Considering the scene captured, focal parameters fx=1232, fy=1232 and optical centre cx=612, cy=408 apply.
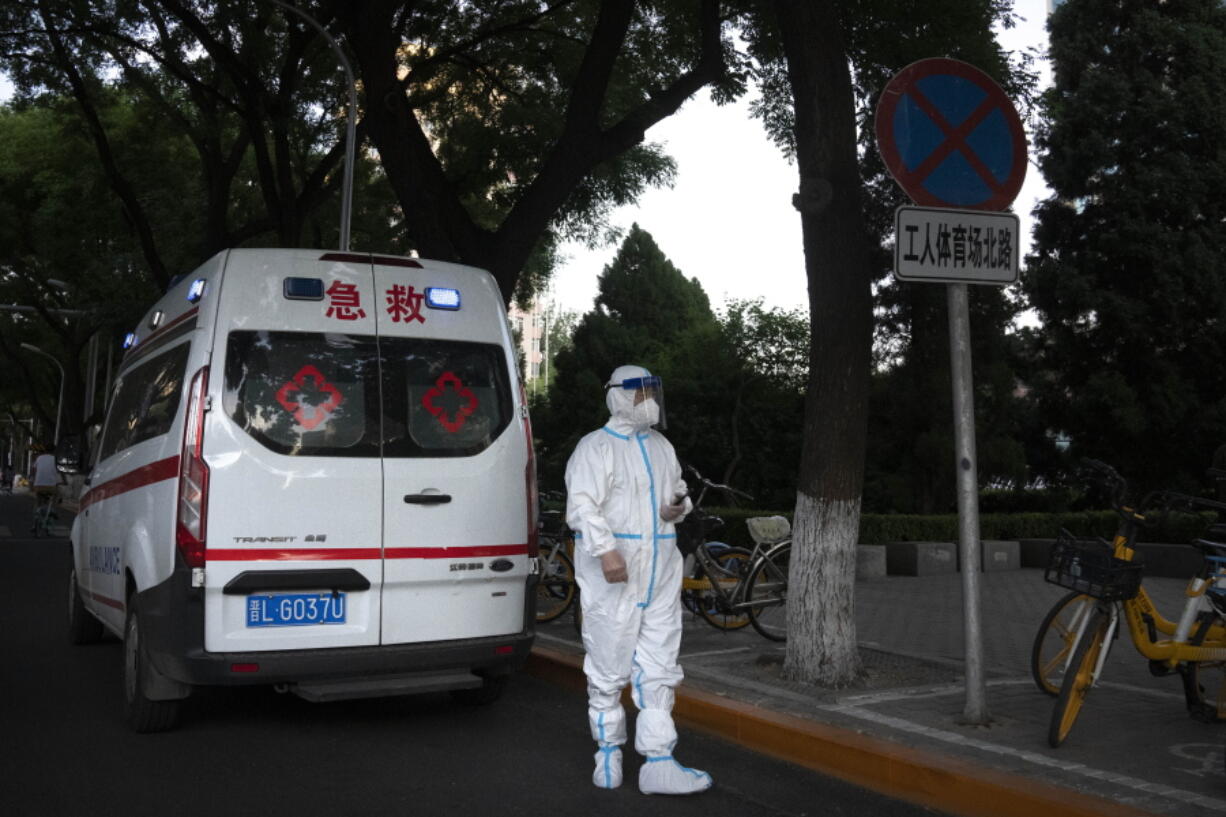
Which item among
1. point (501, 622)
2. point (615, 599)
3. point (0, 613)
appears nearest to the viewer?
point (615, 599)

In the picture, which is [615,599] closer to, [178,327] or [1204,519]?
[178,327]

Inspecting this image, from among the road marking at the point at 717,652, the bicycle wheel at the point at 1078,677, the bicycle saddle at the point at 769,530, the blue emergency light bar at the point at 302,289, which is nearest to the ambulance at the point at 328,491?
the blue emergency light bar at the point at 302,289

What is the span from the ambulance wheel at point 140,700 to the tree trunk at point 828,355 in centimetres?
330

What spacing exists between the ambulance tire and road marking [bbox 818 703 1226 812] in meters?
1.78

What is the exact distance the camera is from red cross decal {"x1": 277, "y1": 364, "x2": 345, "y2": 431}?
19.2 ft

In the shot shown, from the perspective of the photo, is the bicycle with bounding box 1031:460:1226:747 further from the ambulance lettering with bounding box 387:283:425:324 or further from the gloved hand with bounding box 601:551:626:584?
the ambulance lettering with bounding box 387:283:425:324

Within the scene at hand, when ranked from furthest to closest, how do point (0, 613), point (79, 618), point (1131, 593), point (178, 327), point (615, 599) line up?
point (0, 613) < point (79, 618) < point (178, 327) < point (1131, 593) < point (615, 599)

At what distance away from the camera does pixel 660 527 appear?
17.0 ft

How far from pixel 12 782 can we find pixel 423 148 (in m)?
7.51

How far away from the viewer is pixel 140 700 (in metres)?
5.99

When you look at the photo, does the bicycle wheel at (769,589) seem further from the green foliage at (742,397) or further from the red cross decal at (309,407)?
the green foliage at (742,397)

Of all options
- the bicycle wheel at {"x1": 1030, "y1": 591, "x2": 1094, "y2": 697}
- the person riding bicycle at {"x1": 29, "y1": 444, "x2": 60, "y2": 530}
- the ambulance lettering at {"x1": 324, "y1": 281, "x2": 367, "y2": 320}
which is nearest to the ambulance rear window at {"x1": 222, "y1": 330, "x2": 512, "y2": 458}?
the ambulance lettering at {"x1": 324, "y1": 281, "x2": 367, "y2": 320}

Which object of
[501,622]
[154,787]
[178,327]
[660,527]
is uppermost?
[178,327]

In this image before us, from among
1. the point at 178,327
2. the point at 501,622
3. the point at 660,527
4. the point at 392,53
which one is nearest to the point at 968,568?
the point at 660,527
